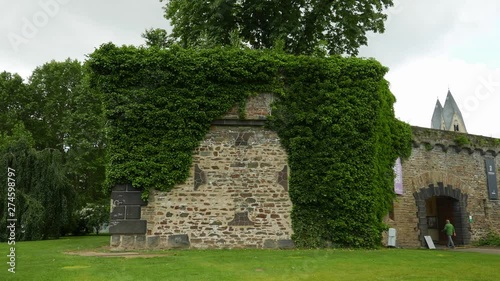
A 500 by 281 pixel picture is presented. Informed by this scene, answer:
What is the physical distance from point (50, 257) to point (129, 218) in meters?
2.73

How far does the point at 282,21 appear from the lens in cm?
1930

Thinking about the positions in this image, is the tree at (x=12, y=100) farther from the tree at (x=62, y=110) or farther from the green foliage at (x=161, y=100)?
the green foliage at (x=161, y=100)

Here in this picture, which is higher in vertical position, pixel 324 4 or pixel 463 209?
pixel 324 4

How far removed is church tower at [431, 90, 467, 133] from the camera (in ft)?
177

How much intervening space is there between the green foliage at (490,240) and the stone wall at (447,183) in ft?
0.62

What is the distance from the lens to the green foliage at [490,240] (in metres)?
19.4

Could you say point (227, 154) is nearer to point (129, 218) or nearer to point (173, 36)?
point (129, 218)

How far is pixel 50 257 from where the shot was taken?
10312 mm

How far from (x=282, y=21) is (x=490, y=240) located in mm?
13084

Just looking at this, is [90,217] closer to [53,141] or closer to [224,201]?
[53,141]

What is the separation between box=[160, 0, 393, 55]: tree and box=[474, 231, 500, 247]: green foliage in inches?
397

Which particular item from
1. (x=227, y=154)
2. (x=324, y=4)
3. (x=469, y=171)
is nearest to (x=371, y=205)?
(x=227, y=154)

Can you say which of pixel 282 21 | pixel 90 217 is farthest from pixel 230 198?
pixel 90 217

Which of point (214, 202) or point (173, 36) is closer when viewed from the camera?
point (214, 202)
